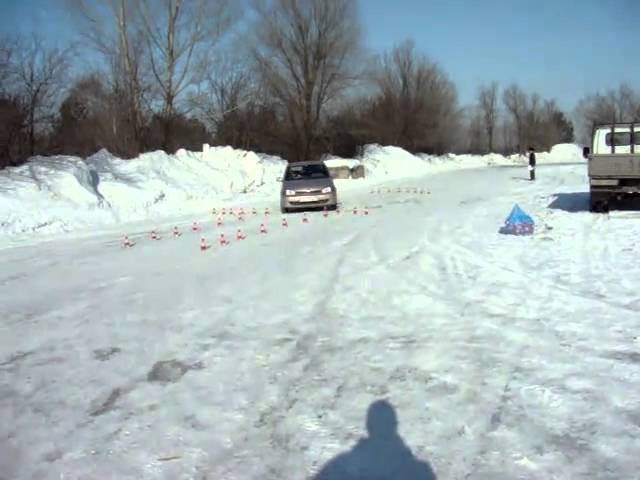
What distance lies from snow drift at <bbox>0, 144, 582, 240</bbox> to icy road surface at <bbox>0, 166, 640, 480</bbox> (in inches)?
305

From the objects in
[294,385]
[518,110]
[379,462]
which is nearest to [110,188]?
→ [294,385]

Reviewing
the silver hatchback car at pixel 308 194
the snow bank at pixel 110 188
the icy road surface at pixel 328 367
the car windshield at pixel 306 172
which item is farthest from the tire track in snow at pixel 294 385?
the car windshield at pixel 306 172

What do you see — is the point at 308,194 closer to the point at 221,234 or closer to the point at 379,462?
the point at 221,234

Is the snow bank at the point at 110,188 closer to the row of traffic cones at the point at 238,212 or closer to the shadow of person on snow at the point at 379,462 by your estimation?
the row of traffic cones at the point at 238,212

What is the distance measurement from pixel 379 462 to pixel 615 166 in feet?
44.3

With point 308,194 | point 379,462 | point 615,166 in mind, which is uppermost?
point 615,166

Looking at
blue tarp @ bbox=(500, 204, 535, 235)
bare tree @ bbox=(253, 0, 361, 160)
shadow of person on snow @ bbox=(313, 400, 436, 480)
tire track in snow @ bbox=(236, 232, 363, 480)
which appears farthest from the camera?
bare tree @ bbox=(253, 0, 361, 160)

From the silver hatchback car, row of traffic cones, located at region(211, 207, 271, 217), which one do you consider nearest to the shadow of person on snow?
the silver hatchback car

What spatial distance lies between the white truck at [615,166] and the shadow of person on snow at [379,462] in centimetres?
1304

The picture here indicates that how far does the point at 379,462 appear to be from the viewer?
3.83 m

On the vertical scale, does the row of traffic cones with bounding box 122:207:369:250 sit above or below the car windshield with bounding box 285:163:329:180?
below

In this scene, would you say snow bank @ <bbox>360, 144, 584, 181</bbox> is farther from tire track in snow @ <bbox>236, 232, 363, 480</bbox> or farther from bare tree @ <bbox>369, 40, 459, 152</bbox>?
tire track in snow @ <bbox>236, 232, 363, 480</bbox>

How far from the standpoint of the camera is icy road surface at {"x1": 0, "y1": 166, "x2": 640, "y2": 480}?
3918mm

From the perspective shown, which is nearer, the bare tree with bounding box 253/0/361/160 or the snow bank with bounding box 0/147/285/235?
the snow bank with bounding box 0/147/285/235
